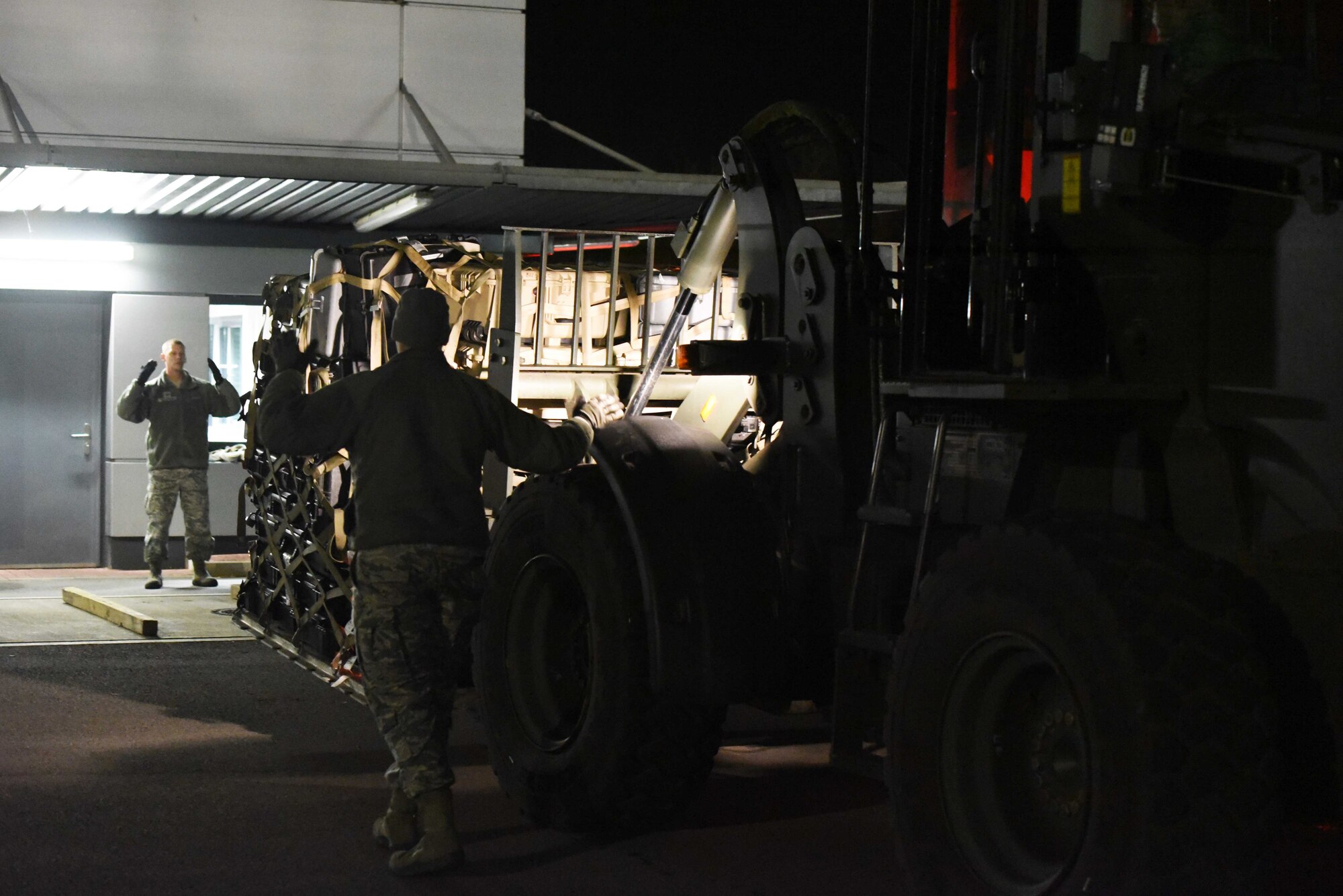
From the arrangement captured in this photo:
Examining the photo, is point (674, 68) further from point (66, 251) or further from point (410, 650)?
point (410, 650)

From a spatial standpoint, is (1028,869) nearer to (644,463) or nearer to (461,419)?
(644,463)

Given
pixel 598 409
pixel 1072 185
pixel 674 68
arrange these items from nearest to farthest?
1. pixel 1072 185
2. pixel 598 409
3. pixel 674 68

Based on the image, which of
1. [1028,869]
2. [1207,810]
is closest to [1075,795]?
[1028,869]

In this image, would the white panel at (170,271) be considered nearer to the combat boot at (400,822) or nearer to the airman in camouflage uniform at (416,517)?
the airman in camouflage uniform at (416,517)

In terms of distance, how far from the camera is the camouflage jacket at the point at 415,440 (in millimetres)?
5914

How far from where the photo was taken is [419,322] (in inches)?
239

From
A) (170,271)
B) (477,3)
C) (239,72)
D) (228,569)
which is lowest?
(228,569)

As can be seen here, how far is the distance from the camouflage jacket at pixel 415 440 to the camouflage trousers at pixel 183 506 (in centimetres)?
943

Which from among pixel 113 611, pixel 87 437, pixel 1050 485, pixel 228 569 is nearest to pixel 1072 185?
pixel 1050 485

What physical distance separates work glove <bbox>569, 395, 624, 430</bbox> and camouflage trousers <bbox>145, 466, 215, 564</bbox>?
736cm

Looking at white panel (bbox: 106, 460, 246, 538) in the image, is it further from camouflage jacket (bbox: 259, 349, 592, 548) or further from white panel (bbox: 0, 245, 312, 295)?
camouflage jacket (bbox: 259, 349, 592, 548)

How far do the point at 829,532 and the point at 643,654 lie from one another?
75cm

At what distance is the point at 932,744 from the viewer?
4398 mm

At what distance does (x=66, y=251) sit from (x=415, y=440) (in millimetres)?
11294
